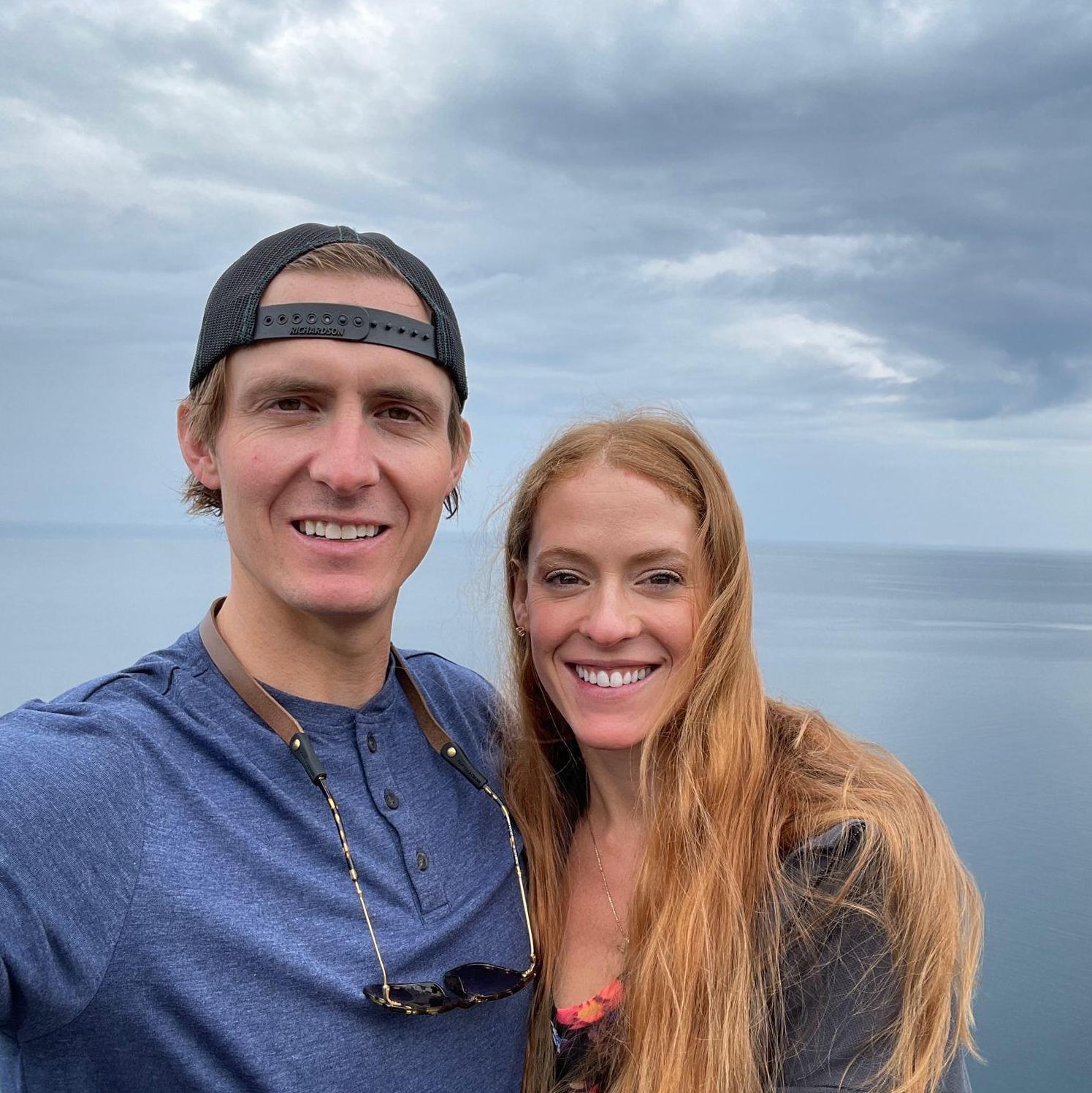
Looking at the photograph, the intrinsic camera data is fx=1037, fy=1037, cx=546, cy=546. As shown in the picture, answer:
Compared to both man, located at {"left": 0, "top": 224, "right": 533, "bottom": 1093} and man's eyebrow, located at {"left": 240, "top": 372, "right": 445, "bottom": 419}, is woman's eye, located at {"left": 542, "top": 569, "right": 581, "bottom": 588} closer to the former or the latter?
man, located at {"left": 0, "top": 224, "right": 533, "bottom": 1093}

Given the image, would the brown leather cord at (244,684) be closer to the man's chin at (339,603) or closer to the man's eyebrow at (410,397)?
the man's chin at (339,603)

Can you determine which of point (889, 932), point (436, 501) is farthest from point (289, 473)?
point (889, 932)

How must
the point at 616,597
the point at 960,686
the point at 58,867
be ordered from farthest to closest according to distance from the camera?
the point at 960,686 → the point at 616,597 → the point at 58,867

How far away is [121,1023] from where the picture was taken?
1.96m

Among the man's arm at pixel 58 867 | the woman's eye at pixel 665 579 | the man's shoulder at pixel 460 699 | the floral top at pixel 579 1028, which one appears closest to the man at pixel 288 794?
the man's arm at pixel 58 867

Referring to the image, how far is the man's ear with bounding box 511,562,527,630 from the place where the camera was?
3354 millimetres

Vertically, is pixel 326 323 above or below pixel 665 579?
above

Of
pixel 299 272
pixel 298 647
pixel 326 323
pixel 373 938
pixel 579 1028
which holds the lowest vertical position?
pixel 579 1028

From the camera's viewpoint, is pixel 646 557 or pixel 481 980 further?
pixel 646 557

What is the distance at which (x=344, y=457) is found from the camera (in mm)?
2506

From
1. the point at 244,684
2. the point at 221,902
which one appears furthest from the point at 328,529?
the point at 221,902

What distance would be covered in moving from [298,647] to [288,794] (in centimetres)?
40

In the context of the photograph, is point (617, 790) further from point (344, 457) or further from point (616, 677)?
point (344, 457)

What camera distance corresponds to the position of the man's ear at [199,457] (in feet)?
9.07
